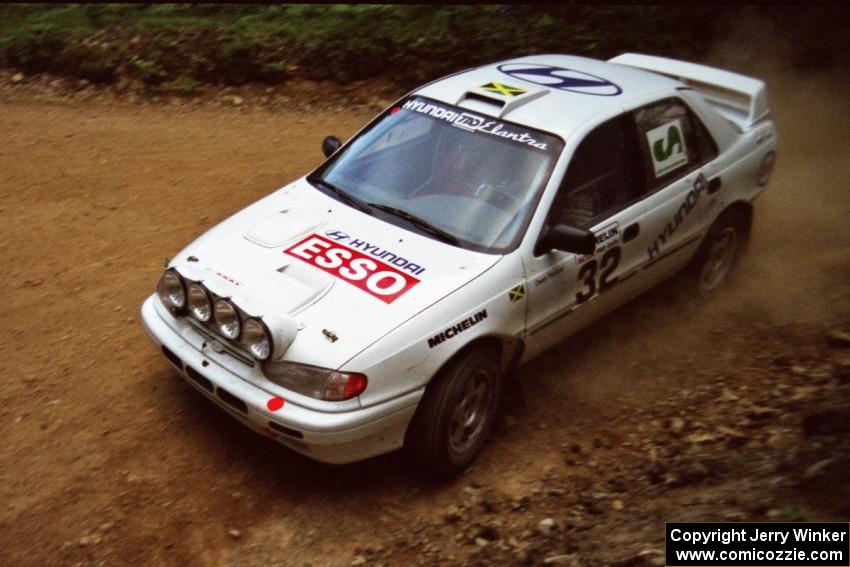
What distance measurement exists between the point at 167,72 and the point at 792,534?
316 inches

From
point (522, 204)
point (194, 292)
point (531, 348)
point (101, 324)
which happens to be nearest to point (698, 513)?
point (531, 348)

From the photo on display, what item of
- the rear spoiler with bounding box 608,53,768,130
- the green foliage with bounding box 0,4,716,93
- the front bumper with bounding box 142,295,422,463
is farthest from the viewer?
the green foliage with bounding box 0,4,716,93

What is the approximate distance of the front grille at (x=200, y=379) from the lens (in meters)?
4.23

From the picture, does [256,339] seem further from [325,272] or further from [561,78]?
[561,78]

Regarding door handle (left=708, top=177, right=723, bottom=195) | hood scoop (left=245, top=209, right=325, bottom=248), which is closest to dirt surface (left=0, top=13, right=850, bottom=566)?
door handle (left=708, top=177, right=723, bottom=195)

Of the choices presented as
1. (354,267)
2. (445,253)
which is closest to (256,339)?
(354,267)

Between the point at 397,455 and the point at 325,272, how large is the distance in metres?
1.07

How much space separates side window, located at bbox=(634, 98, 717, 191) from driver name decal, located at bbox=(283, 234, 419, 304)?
5.96 ft

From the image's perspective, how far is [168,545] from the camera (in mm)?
3994

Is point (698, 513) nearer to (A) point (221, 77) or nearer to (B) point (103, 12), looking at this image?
(A) point (221, 77)

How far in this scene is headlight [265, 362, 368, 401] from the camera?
3918 mm

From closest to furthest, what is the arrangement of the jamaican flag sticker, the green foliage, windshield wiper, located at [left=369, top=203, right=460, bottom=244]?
windshield wiper, located at [left=369, top=203, right=460, bottom=244], the jamaican flag sticker, the green foliage

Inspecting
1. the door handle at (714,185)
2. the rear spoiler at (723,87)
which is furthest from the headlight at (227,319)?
the rear spoiler at (723,87)

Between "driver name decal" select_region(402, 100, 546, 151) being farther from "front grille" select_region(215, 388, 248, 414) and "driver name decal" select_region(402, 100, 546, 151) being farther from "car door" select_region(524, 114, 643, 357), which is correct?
"front grille" select_region(215, 388, 248, 414)
